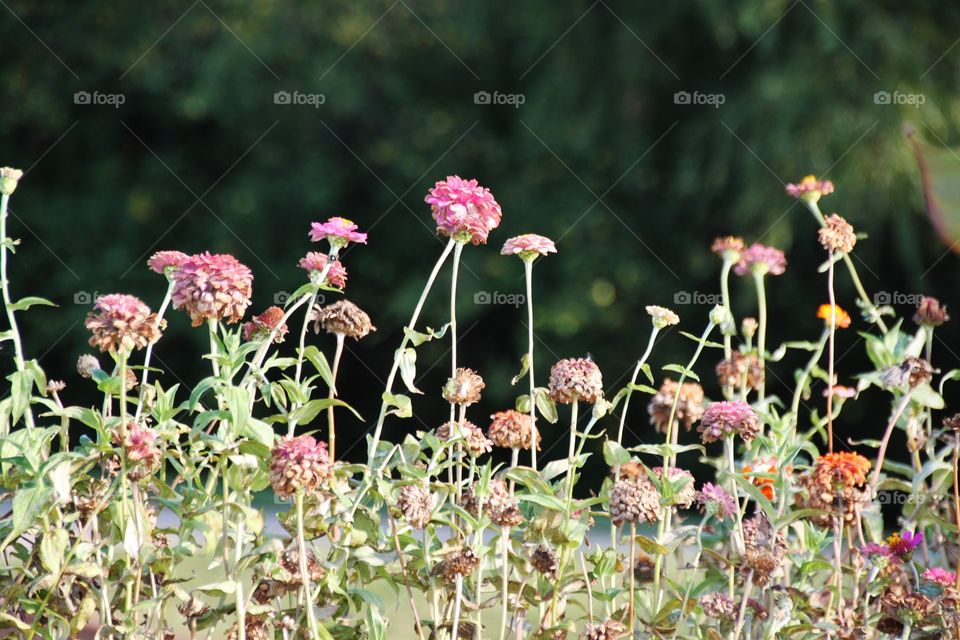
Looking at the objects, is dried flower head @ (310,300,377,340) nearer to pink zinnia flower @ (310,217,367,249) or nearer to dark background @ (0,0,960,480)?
pink zinnia flower @ (310,217,367,249)

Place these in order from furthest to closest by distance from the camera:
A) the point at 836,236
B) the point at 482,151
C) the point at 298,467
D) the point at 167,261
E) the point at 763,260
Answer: the point at 482,151 → the point at 763,260 → the point at 836,236 → the point at 167,261 → the point at 298,467

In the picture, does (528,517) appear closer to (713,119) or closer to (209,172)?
(713,119)

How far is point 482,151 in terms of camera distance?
5480 millimetres

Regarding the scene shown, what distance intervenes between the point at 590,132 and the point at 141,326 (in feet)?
13.1

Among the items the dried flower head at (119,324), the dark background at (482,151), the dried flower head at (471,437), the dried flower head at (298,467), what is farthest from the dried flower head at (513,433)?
the dark background at (482,151)

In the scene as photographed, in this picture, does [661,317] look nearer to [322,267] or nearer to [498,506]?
[498,506]

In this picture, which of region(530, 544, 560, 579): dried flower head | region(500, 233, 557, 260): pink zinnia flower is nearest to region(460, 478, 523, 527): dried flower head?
region(530, 544, 560, 579): dried flower head

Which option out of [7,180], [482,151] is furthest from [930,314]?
[482,151]

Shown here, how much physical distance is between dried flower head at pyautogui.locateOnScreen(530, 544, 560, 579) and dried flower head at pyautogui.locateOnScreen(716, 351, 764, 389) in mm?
490

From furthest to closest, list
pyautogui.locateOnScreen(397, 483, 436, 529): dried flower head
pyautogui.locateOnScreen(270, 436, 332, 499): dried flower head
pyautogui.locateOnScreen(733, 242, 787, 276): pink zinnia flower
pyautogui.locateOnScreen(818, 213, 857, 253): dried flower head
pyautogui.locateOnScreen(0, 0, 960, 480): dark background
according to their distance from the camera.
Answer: pyautogui.locateOnScreen(0, 0, 960, 480): dark background, pyautogui.locateOnScreen(733, 242, 787, 276): pink zinnia flower, pyautogui.locateOnScreen(818, 213, 857, 253): dried flower head, pyautogui.locateOnScreen(397, 483, 436, 529): dried flower head, pyautogui.locateOnScreen(270, 436, 332, 499): dried flower head

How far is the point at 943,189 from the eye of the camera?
1.79m

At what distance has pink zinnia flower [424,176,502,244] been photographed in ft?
4.70

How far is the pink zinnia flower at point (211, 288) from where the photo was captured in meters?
1.26

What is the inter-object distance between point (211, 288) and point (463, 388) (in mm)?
357
